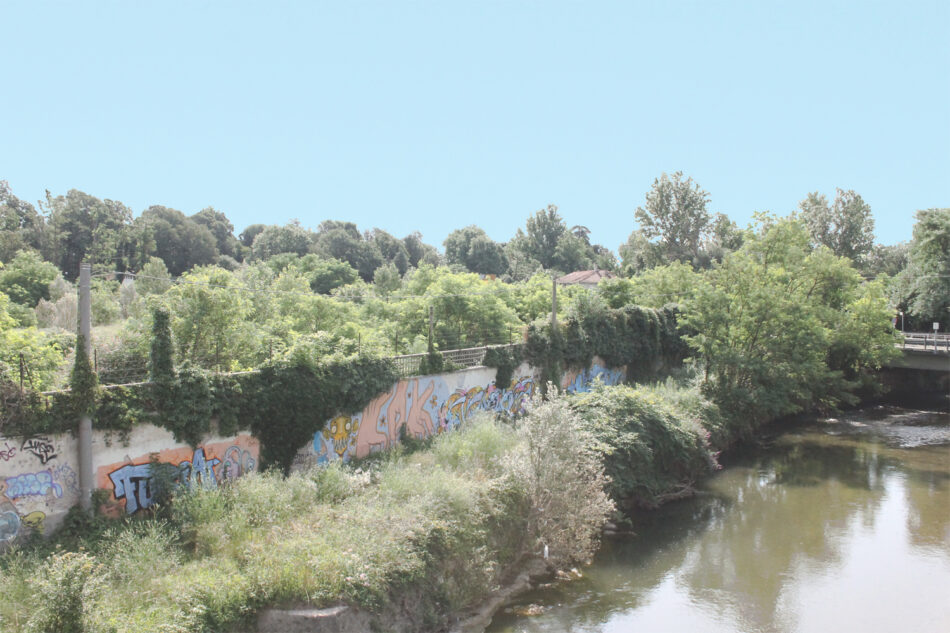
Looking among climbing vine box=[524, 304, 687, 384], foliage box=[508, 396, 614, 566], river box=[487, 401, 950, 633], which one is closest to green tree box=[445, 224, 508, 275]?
climbing vine box=[524, 304, 687, 384]

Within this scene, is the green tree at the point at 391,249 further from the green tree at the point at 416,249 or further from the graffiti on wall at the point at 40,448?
the graffiti on wall at the point at 40,448

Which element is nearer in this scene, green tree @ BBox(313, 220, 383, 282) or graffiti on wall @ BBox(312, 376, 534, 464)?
graffiti on wall @ BBox(312, 376, 534, 464)

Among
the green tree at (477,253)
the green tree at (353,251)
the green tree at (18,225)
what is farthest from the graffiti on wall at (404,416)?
the green tree at (353,251)

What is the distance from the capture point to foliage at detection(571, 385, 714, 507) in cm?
1853

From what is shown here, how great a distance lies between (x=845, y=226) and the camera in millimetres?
57531

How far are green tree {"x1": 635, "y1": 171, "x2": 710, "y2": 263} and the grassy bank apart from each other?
45026 millimetres

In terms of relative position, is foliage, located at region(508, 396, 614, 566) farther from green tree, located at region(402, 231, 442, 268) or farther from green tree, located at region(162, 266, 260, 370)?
green tree, located at region(402, 231, 442, 268)

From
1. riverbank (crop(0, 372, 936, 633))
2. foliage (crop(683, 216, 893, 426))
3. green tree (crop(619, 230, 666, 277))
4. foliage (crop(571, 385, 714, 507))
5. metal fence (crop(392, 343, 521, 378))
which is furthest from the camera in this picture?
green tree (crop(619, 230, 666, 277))

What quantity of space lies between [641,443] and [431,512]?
870 centimetres

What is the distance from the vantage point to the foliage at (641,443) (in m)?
18.5

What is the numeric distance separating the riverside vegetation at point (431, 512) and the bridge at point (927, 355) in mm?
13666

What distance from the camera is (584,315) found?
28406 mm

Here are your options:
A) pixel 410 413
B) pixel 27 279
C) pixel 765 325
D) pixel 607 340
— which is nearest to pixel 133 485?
pixel 410 413

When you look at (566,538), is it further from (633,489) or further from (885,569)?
(885,569)
